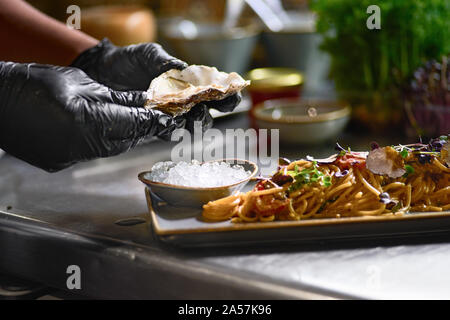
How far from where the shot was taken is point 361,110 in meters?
2.34

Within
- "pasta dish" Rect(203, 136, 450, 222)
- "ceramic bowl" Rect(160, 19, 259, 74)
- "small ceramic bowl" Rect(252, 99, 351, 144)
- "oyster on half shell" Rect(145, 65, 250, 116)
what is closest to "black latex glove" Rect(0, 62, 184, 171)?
"oyster on half shell" Rect(145, 65, 250, 116)

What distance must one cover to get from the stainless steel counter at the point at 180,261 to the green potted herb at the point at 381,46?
3.57ft

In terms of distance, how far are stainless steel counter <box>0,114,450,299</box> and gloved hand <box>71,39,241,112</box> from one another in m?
0.41

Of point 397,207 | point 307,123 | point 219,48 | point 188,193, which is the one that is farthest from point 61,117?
point 219,48

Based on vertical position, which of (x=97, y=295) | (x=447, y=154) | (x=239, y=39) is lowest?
(x=97, y=295)

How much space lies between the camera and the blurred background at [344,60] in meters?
2.09

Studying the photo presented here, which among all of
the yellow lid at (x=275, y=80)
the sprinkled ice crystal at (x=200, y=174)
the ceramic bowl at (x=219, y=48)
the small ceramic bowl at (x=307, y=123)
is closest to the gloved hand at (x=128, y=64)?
the sprinkled ice crystal at (x=200, y=174)

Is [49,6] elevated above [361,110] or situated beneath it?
elevated above

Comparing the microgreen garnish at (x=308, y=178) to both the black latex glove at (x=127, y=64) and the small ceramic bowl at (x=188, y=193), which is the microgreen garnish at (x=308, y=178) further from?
the black latex glove at (x=127, y=64)
